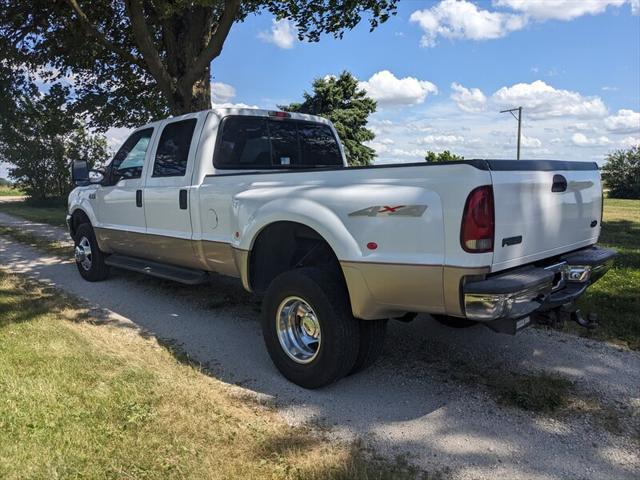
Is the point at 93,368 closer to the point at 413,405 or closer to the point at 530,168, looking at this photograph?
the point at 413,405

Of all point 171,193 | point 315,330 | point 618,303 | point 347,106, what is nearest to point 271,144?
point 171,193

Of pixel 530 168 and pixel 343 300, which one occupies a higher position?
pixel 530 168

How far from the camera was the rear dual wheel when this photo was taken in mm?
3461

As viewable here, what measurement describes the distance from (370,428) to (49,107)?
47.5 ft

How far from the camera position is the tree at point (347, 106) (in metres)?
27.3

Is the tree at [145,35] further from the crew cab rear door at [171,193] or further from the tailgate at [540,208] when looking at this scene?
the tailgate at [540,208]

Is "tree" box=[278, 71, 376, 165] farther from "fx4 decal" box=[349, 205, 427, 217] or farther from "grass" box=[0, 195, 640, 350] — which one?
"fx4 decal" box=[349, 205, 427, 217]

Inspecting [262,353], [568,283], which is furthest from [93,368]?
[568,283]

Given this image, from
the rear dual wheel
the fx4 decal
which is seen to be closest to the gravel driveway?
the rear dual wheel

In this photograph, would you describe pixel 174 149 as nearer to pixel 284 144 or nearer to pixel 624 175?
pixel 284 144

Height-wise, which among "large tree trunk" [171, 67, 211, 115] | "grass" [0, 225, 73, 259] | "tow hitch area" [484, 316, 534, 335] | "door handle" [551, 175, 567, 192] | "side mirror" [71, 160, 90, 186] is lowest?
"grass" [0, 225, 73, 259]

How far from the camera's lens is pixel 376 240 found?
3215 mm

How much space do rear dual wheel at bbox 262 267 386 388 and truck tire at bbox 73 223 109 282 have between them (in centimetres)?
400

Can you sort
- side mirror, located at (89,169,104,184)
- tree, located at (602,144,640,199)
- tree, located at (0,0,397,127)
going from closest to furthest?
side mirror, located at (89,169,104,184)
tree, located at (0,0,397,127)
tree, located at (602,144,640,199)
